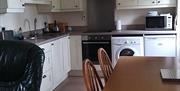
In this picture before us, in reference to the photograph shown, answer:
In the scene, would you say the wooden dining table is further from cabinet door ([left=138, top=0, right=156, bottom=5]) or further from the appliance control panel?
cabinet door ([left=138, top=0, right=156, bottom=5])

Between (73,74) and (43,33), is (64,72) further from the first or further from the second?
(43,33)

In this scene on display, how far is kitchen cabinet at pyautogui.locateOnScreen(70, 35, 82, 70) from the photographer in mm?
5223

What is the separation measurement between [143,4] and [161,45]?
33.5 inches

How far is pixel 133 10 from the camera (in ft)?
17.9

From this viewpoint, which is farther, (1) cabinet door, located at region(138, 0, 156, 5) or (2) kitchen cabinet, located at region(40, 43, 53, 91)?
(1) cabinet door, located at region(138, 0, 156, 5)

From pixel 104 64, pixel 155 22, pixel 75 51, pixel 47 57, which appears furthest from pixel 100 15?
pixel 104 64

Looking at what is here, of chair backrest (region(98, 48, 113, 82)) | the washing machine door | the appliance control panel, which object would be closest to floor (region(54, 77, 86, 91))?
the appliance control panel

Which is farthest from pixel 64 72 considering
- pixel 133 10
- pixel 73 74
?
pixel 133 10

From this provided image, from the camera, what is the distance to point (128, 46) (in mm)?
4938

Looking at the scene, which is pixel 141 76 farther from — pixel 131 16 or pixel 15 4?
pixel 131 16

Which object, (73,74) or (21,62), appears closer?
(21,62)

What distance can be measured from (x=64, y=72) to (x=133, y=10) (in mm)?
1851

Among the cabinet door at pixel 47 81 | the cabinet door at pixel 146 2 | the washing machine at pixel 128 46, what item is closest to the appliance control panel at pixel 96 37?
the washing machine at pixel 128 46

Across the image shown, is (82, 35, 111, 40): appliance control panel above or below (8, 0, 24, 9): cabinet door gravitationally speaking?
below
